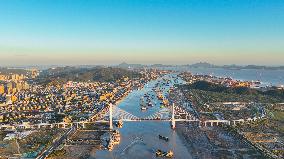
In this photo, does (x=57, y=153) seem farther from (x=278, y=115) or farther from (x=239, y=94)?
(x=239, y=94)

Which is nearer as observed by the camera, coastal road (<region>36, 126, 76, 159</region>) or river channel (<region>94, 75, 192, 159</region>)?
coastal road (<region>36, 126, 76, 159</region>)

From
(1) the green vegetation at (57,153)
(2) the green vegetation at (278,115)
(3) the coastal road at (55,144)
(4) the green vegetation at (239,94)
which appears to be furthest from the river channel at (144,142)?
(4) the green vegetation at (239,94)

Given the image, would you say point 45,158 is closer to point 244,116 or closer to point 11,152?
A: point 11,152

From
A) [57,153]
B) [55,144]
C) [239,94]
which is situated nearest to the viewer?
[57,153]

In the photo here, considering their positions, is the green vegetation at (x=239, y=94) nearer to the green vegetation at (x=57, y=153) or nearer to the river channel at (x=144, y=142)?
the river channel at (x=144, y=142)

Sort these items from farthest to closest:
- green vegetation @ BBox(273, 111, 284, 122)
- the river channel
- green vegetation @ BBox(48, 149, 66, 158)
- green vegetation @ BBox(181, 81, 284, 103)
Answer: green vegetation @ BBox(181, 81, 284, 103) < green vegetation @ BBox(273, 111, 284, 122) < the river channel < green vegetation @ BBox(48, 149, 66, 158)

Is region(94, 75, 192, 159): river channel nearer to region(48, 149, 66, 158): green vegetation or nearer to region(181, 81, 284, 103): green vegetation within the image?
region(48, 149, 66, 158): green vegetation

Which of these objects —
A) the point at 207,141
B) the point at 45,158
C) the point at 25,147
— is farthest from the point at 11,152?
the point at 207,141

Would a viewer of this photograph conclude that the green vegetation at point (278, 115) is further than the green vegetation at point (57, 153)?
Yes

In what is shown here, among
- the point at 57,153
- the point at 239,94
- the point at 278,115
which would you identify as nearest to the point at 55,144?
the point at 57,153

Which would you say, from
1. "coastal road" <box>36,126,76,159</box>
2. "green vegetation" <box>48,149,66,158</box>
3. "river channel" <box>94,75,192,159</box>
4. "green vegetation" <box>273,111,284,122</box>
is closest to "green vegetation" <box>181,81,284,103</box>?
"green vegetation" <box>273,111,284,122</box>

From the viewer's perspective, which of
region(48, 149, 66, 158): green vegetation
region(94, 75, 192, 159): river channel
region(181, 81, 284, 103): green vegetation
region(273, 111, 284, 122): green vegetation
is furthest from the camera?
region(181, 81, 284, 103): green vegetation
